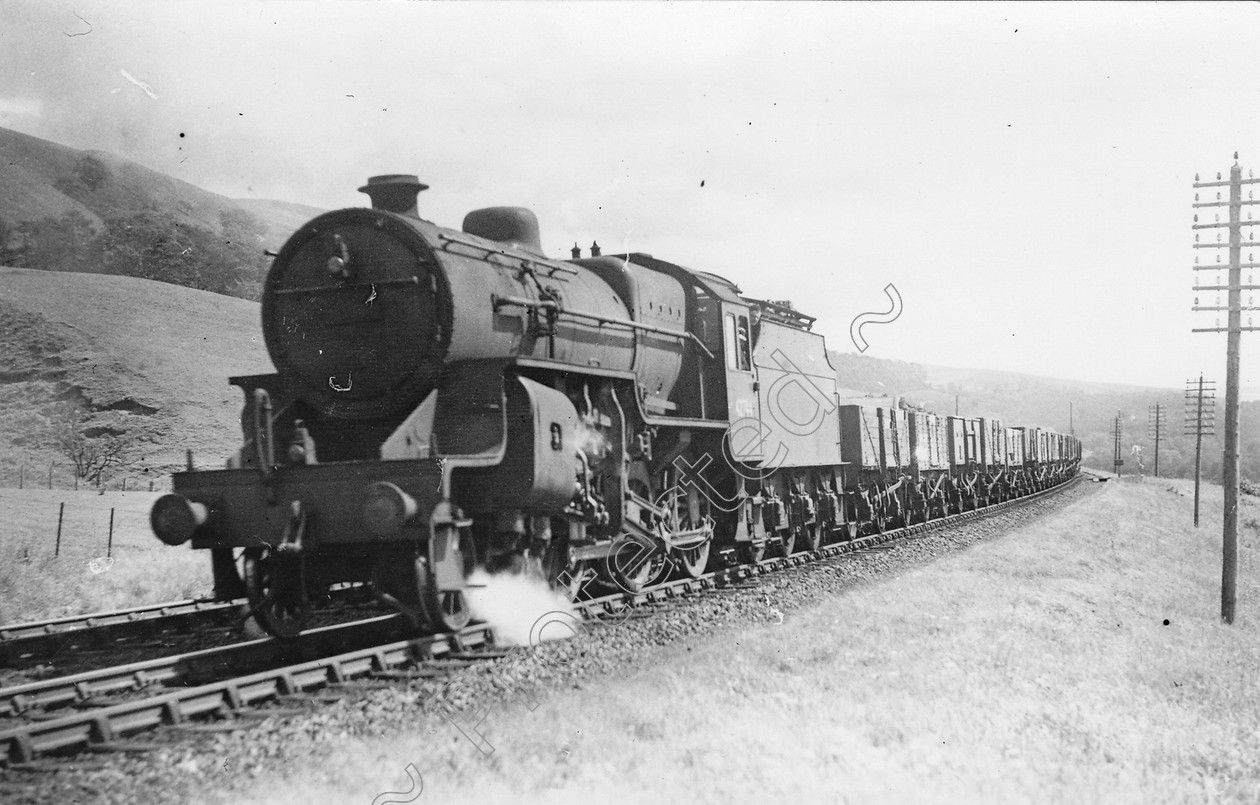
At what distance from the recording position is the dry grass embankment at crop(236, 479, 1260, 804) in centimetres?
439

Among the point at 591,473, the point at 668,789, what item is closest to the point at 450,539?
the point at 591,473

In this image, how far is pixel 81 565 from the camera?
12.0 meters

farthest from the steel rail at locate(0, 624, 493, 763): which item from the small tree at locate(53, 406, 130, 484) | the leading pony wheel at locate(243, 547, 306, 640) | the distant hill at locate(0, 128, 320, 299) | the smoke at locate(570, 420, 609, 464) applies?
the distant hill at locate(0, 128, 320, 299)

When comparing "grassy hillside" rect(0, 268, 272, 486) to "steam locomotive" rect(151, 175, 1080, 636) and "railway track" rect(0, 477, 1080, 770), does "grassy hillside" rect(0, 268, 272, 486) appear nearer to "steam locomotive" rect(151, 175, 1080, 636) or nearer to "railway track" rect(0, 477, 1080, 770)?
"steam locomotive" rect(151, 175, 1080, 636)

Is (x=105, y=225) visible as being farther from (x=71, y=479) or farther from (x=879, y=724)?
(x=879, y=724)

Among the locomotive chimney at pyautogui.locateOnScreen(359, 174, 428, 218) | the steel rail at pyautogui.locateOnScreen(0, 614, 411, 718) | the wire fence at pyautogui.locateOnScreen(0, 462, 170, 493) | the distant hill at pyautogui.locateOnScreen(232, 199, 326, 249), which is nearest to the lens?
the steel rail at pyautogui.locateOnScreen(0, 614, 411, 718)

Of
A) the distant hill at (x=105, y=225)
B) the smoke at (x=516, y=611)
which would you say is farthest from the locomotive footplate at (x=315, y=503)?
the distant hill at (x=105, y=225)

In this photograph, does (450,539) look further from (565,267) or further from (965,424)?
(965,424)

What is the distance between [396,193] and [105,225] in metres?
43.0

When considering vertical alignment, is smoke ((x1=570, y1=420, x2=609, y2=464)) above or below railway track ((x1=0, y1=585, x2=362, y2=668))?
above

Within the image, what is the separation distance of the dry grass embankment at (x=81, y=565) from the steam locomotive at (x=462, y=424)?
3.83 m

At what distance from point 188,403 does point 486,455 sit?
26240 millimetres

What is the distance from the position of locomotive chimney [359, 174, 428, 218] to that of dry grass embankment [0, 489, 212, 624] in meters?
5.53

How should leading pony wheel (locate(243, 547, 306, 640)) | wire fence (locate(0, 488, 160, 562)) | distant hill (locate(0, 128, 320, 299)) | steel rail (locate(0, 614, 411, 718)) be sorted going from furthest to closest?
1. distant hill (locate(0, 128, 320, 299))
2. wire fence (locate(0, 488, 160, 562))
3. leading pony wheel (locate(243, 547, 306, 640))
4. steel rail (locate(0, 614, 411, 718))
